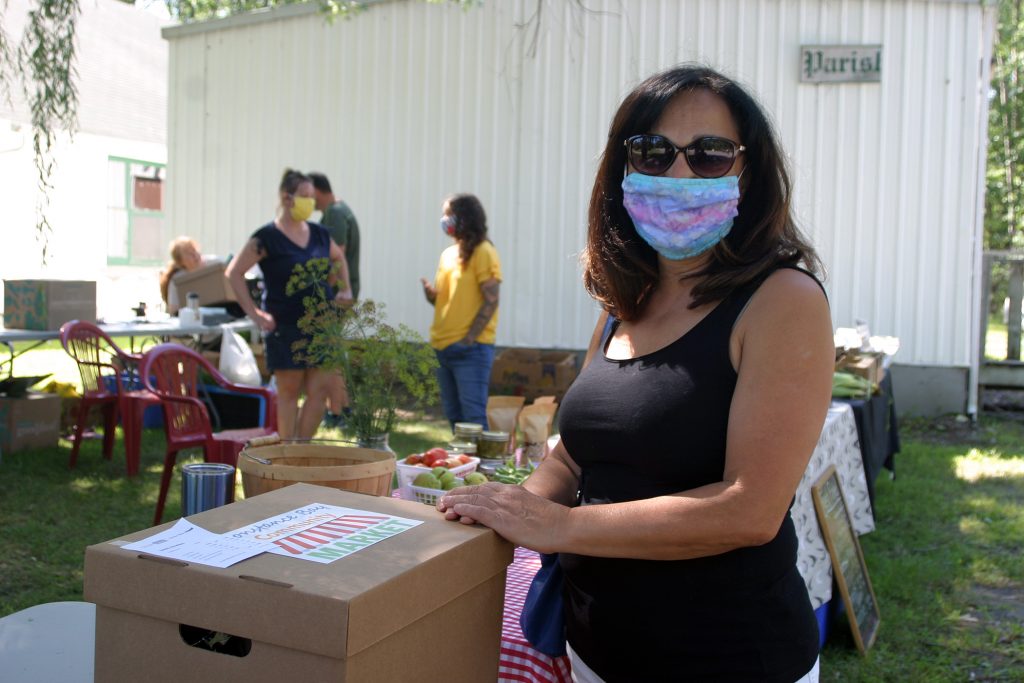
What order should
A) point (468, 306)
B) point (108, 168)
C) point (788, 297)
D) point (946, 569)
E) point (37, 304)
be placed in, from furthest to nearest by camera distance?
point (108, 168) < point (37, 304) < point (468, 306) < point (946, 569) < point (788, 297)

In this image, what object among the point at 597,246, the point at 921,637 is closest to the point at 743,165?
the point at 597,246

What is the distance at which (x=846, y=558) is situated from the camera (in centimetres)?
423

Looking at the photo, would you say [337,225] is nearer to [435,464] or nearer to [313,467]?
[435,464]

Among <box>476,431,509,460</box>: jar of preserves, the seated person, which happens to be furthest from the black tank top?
the seated person

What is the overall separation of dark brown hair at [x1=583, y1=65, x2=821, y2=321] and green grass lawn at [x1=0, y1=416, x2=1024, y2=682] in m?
2.85

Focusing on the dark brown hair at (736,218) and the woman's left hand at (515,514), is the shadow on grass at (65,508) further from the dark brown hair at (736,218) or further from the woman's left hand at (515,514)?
the dark brown hair at (736,218)

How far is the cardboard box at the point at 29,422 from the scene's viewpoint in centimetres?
723

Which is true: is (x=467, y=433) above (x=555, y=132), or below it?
below

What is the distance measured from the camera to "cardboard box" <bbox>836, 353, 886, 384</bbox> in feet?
20.3

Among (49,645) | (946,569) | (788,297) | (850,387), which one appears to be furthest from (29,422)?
(788,297)

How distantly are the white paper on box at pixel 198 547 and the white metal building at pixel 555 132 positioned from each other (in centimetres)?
724

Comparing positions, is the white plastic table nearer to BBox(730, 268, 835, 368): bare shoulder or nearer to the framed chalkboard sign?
BBox(730, 268, 835, 368): bare shoulder

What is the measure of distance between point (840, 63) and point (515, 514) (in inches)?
342

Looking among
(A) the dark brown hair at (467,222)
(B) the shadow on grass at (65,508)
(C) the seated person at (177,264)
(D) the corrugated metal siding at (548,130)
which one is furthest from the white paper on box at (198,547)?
(C) the seated person at (177,264)
